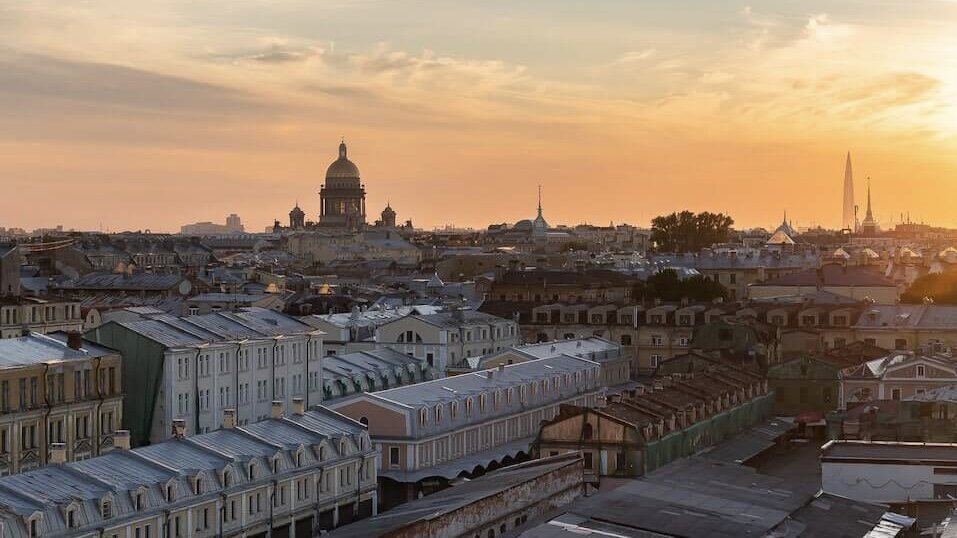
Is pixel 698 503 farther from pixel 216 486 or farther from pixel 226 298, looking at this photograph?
pixel 226 298

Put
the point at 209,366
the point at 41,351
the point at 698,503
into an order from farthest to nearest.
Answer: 1. the point at 209,366
2. the point at 41,351
3. the point at 698,503

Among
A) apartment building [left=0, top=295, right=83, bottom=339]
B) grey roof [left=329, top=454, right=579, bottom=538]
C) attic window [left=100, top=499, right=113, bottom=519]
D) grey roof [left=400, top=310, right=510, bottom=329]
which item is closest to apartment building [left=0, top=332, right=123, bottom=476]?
attic window [left=100, top=499, right=113, bottom=519]

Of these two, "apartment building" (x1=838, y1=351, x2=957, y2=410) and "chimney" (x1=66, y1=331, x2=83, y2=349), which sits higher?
"chimney" (x1=66, y1=331, x2=83, y2=349)

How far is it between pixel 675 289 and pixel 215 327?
5725 cm

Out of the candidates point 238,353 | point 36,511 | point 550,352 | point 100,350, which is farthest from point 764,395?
point 36,511

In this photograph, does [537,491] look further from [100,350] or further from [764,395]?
[764,395]

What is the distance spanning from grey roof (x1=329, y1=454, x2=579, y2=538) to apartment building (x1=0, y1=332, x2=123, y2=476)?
31.0 ft

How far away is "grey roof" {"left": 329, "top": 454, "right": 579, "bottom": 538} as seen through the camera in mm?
42844

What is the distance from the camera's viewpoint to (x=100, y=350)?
180 feet

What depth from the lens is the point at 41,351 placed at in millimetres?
52375

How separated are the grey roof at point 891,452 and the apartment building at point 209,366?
19699 mm

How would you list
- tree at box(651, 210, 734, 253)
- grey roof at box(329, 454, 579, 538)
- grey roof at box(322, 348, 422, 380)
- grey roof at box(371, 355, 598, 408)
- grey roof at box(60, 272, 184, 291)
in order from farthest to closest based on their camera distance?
tree at box(651, 210, 734, 253) → grey roof at box(60, 272, 184, 291) → grey roof at box(322, 348, 422, 380) → grey roof at box(371, 355, 598, 408) → grey roof at box(329, 454, 579, 538)

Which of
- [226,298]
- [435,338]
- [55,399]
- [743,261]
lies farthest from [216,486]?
[743,261]

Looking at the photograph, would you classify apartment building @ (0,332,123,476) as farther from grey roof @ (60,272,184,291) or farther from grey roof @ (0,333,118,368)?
grey roof @ (60,272,184,291)
